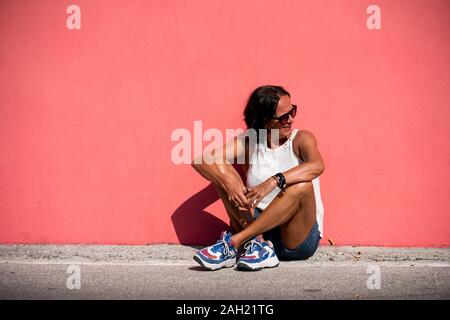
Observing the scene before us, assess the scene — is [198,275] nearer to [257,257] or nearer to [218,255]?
[218,255]

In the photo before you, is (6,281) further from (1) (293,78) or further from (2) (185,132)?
(1) (293,78)

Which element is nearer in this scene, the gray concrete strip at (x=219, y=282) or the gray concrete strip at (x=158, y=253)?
the gray concrete strip at (x=219, y=282)

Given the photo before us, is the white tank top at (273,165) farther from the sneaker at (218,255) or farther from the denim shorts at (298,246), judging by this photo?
the sneaker at (218,255)

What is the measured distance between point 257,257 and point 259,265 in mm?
58

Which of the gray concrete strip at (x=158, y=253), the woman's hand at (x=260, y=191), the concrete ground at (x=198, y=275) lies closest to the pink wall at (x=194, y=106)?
the gray concrete strip at (x=158, y=253)

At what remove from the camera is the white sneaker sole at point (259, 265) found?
11.7ft

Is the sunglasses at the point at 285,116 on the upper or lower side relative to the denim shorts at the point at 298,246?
upper

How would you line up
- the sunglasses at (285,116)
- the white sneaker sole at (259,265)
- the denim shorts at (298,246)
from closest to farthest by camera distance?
the white sneaker sole at (259,265) → the denim shorts at (298,246) → the sunglasses at (285,116)

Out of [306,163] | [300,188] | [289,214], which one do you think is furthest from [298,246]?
[306,163]

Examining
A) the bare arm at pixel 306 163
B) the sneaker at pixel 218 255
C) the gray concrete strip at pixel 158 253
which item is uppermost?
the bare arm at pixel 306 163

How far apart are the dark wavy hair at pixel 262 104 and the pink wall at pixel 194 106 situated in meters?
0.32

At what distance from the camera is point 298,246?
3.82 meters

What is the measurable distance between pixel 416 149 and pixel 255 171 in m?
1.42

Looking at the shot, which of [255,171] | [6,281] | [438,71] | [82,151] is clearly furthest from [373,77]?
[6,281]
